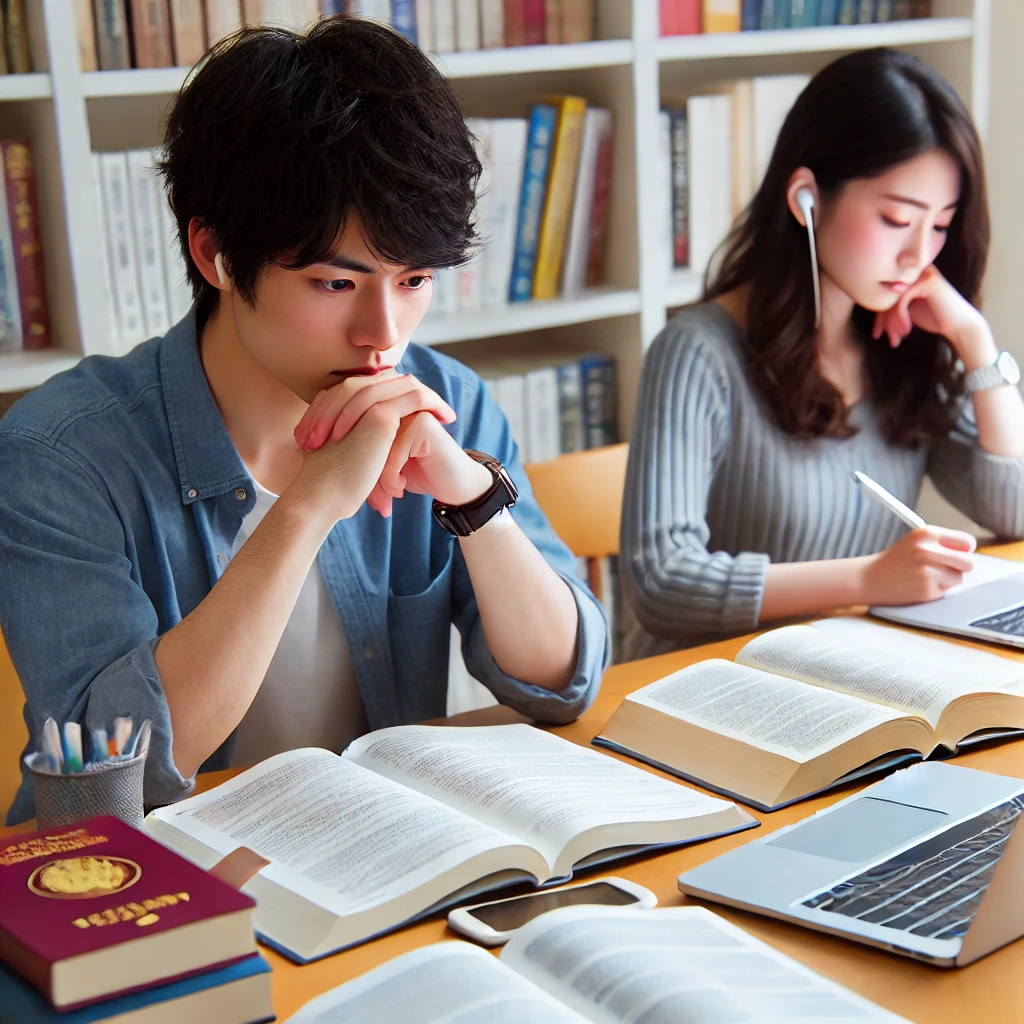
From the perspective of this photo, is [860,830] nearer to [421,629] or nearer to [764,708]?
[764,708]

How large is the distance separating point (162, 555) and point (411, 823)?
0.44 m

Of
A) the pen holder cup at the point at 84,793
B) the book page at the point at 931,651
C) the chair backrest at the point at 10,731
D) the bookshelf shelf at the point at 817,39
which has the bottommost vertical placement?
the chair backrest at the point at 10,731

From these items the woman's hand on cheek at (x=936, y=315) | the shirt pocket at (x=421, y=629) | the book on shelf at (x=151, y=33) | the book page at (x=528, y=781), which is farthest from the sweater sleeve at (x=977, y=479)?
the book on shelf at (x=151, y=33)

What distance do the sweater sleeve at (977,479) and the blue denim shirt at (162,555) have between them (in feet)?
2.32

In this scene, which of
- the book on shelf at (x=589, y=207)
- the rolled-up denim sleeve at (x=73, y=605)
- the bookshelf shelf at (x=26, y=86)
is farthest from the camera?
the book on shelf at (x=589, y=207)

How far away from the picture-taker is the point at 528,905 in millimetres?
863

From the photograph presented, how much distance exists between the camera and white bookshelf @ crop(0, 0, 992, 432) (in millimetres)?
1756

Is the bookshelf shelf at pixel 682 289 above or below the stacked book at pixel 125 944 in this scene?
above

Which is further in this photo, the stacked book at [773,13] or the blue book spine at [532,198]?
the stacked book at [773,13]

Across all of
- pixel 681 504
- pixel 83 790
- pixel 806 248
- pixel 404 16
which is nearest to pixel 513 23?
pixel 404 16

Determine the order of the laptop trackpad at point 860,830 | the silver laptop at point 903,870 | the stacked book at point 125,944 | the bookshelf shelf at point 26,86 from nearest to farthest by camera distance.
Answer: the stacked book at point 125,944
the silver laptop at point 903,870
the laptop trackpad at point 860,830
the bookshelf shelf at point 26,86

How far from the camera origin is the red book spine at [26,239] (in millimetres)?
1789

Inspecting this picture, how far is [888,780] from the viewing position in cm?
102

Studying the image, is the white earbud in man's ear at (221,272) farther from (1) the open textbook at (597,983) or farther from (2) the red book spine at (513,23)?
(2) the red book spine at (513,23)
